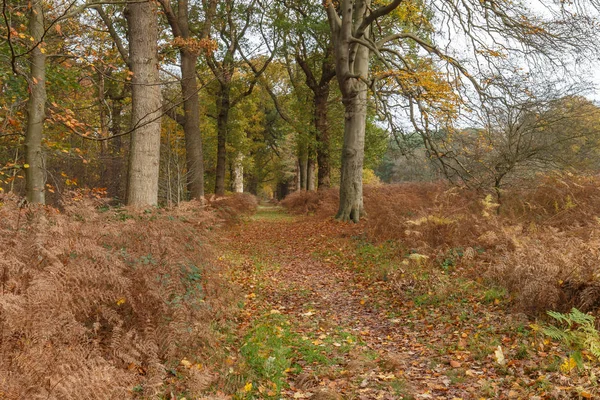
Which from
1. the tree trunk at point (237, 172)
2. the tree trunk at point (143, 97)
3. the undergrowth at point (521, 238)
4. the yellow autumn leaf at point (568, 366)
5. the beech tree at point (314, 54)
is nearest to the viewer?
the yellow autumn leaf at point (568, 366)

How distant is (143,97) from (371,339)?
5988mm

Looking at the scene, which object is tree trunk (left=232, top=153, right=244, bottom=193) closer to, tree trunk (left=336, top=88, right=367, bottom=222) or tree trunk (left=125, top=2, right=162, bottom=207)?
tree trunk (left=336, top=88, right=367, bottom=222)

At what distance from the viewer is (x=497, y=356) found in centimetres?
421

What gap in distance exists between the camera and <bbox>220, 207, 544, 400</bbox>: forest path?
3953mm

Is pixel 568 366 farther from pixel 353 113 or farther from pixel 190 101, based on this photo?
pixel 190 101

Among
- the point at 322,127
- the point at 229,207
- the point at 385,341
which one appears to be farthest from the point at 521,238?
the point at 322,127

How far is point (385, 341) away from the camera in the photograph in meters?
5.26

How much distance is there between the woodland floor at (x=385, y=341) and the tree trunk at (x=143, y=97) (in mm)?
2525

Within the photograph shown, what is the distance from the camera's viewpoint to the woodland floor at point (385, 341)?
153 inches

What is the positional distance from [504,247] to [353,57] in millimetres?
9310

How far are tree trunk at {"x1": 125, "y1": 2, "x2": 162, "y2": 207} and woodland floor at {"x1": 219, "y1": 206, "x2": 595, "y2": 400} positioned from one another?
2.52 m

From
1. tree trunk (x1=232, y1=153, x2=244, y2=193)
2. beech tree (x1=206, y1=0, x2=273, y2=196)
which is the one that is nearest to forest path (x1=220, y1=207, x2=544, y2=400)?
beech tree (x1=206, y1=0, x2=273, y2=196)

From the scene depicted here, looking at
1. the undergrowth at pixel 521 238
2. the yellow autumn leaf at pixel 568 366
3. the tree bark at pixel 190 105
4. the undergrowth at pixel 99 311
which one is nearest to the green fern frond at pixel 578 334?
the yellow autumn leaf at pixel 568 366

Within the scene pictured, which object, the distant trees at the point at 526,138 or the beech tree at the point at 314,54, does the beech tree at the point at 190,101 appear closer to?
the beech tree at the point at 314,54
